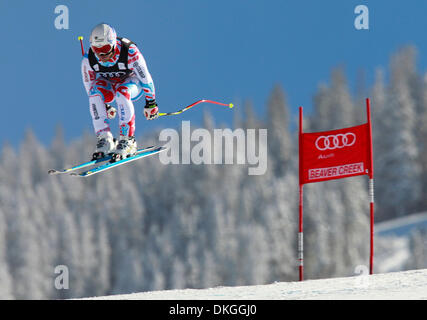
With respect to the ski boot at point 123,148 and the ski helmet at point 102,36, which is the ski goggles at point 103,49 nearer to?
the ski helmet at point 102,36

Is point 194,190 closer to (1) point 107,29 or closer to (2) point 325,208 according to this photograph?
(2) point 325,208

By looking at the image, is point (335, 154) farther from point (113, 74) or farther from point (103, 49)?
point (103, 49)

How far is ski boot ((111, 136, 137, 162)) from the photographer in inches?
443

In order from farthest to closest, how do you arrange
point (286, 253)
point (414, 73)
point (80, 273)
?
point (414, 73) → point (80, 273) → point (286, 253)

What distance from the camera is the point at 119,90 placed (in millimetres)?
11148

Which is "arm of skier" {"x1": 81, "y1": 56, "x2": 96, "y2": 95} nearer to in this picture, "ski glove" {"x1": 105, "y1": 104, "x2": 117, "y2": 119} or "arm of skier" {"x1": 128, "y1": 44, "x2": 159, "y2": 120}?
"ski glove" {"x1": 105, "y1": 104, "x2": 117, "y2": 119}

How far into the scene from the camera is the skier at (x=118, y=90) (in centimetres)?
1097

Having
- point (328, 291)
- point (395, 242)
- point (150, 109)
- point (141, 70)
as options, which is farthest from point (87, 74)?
point (395, 242)

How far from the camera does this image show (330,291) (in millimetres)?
10289

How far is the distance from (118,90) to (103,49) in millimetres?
715

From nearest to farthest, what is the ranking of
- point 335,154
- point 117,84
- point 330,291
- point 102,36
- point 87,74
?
1. point 330,291
2. point 102,36
3. point 87,74
4. point 117,84
5. point 335,154
